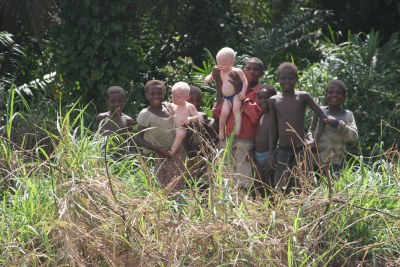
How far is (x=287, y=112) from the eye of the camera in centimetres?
690

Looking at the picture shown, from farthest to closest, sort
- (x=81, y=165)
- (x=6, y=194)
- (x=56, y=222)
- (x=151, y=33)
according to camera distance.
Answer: (x=151, y=33) < (x=6, y=194) < (x=81, y=165) < (x=56, y=222)

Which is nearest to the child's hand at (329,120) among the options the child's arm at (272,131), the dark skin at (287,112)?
the dark skin at (287,112)

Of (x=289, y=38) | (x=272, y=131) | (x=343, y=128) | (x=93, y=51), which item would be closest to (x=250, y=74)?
(x=272, y=131)

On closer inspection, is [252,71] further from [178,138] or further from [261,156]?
[178,138]

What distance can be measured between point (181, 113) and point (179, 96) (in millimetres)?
122

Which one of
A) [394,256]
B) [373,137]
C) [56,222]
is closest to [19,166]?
[56,222]

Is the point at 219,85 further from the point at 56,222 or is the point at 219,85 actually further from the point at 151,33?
the point at 151,33

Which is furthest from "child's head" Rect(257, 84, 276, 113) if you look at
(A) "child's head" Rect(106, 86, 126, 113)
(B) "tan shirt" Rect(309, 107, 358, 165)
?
(A) "child's head" Rect(106, 86, 126, 113)

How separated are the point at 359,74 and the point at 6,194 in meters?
4.30

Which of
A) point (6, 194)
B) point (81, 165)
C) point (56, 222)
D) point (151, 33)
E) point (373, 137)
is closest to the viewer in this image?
point (56, 222)

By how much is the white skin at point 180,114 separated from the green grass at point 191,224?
1.30 meters

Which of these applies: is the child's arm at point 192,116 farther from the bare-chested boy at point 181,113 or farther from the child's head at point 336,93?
the child's head at point 336,93

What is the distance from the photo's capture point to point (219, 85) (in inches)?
288

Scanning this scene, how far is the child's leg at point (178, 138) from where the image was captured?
22.8ft
